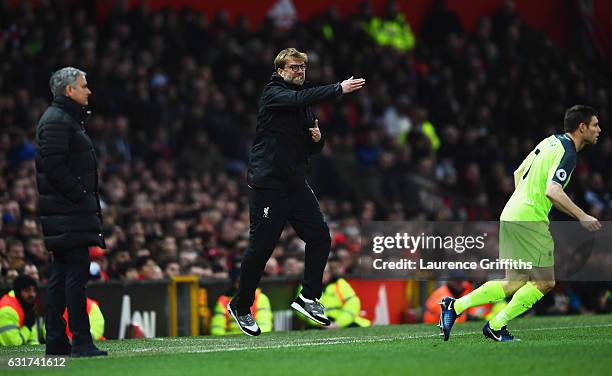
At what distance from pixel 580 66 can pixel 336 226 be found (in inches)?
372

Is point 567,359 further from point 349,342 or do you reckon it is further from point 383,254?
point 383,254

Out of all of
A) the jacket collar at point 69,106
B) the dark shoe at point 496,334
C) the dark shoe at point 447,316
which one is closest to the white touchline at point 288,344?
the dark shoe at point 447,316

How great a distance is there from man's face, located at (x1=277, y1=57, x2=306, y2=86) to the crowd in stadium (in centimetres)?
466

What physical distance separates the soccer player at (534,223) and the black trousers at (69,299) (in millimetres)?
2965

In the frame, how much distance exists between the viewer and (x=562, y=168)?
10656mm

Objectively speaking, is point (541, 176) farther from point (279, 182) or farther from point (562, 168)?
point (279, 182)

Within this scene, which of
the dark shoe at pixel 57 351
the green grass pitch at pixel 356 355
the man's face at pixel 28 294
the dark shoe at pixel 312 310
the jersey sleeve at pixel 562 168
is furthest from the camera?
the man's face at pixel 28 294

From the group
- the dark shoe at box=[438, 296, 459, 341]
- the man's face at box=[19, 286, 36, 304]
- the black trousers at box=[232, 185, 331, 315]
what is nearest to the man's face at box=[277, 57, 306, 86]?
the black trousers at box=[232, 185, 331, 315]

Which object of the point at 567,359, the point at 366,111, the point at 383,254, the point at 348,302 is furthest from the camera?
the point at 366,111

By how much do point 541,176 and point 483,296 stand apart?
3.41ft

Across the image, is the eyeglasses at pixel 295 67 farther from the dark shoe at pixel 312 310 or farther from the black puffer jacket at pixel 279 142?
the dark shoe at pixel 312 310

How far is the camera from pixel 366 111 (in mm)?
23125

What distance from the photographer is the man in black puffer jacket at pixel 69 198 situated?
30.9 feet

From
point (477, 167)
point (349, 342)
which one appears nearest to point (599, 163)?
point (477, 167)
